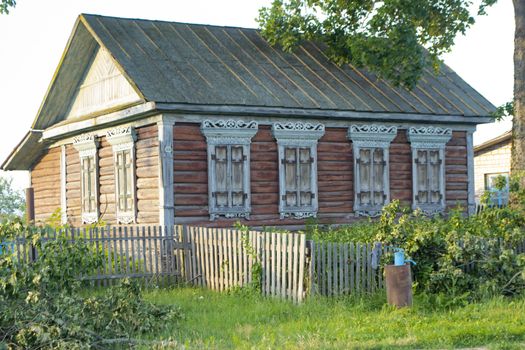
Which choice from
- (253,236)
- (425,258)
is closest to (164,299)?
(253,236)

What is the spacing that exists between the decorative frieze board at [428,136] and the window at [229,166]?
463 centimetres

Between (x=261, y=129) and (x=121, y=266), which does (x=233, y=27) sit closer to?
(x=261, y=129)

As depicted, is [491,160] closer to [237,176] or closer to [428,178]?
[428,178]

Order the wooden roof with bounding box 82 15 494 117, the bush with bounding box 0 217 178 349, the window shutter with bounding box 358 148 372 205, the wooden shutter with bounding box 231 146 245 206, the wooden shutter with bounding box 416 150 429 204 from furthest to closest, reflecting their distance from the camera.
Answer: the wooden shutter with bounding box 416 150 429 204 < the window shutter with bounding box 358 148 372 205 < the wooden shutter with bounding box 231 146 245 206 < the wooden roof with bounding box 82 15 494 117 < the bush with bounding box 0 217 178 349

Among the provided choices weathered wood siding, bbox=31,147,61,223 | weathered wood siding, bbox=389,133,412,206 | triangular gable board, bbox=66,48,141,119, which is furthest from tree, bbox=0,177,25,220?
weathered wood siding, bbox=389,133,412,206

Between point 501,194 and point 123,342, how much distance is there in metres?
23.7

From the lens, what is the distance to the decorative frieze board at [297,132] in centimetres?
1919

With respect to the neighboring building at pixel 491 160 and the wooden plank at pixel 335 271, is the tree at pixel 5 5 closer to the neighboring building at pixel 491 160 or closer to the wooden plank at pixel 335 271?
the wooden plank at pixel 335 271

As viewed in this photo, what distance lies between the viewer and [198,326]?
36.0 ft

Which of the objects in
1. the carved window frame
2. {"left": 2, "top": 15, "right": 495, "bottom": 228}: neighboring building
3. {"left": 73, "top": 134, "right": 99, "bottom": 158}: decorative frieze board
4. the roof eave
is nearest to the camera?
the roof eave

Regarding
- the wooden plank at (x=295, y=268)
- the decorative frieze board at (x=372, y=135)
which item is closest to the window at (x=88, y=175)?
the decorative frieze board at (x=372, y=135)

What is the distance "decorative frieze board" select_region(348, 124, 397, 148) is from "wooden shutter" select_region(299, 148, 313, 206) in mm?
1323

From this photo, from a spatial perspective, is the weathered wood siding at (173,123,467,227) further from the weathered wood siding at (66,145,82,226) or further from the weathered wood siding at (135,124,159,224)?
the weathered wood siding at (66,145,82,226)

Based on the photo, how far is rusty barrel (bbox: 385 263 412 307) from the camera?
38.3 feet
